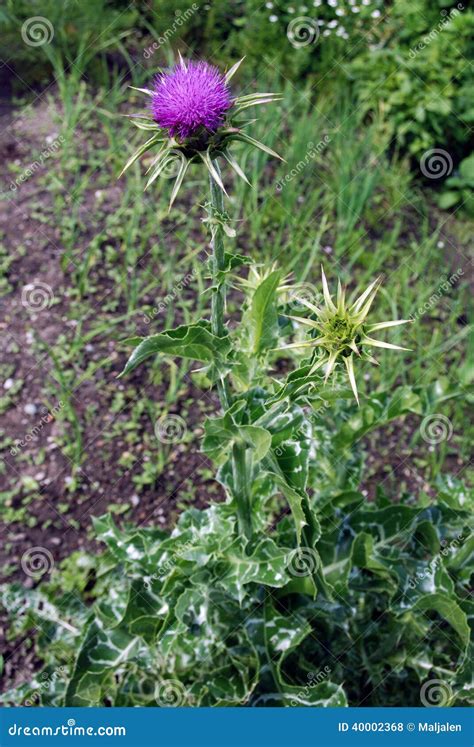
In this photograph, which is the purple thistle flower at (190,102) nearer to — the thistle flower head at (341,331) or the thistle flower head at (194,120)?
the thistle flower head at (194,120)

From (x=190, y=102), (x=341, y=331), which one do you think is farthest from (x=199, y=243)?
(x=341, y=331)

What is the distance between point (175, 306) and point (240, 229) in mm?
789

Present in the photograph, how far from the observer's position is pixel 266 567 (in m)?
2.80

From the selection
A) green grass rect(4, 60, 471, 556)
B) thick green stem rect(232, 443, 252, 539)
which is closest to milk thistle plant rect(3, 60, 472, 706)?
thick green stem rect(232, 443, 252, 539)

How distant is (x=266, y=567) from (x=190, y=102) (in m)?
1.57

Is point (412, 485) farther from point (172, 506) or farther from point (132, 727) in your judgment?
point (132, 727)

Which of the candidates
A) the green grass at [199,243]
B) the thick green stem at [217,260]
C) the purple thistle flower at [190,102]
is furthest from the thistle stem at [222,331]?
the green grass at [199,243]

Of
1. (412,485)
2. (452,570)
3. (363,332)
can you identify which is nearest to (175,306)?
(412,485)

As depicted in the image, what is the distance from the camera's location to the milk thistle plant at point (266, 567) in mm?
2535

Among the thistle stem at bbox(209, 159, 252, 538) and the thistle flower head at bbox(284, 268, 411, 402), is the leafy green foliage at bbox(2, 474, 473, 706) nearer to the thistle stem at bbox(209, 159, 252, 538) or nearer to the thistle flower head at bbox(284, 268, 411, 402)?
the thistle stem at bbox(209, 159, 252, 538)

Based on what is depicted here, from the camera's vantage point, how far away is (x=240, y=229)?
17.0 ft

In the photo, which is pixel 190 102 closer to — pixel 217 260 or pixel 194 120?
pixel 194 120

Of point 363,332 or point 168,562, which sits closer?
point 363,332

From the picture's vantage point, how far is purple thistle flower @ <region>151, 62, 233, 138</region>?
2260 mm
